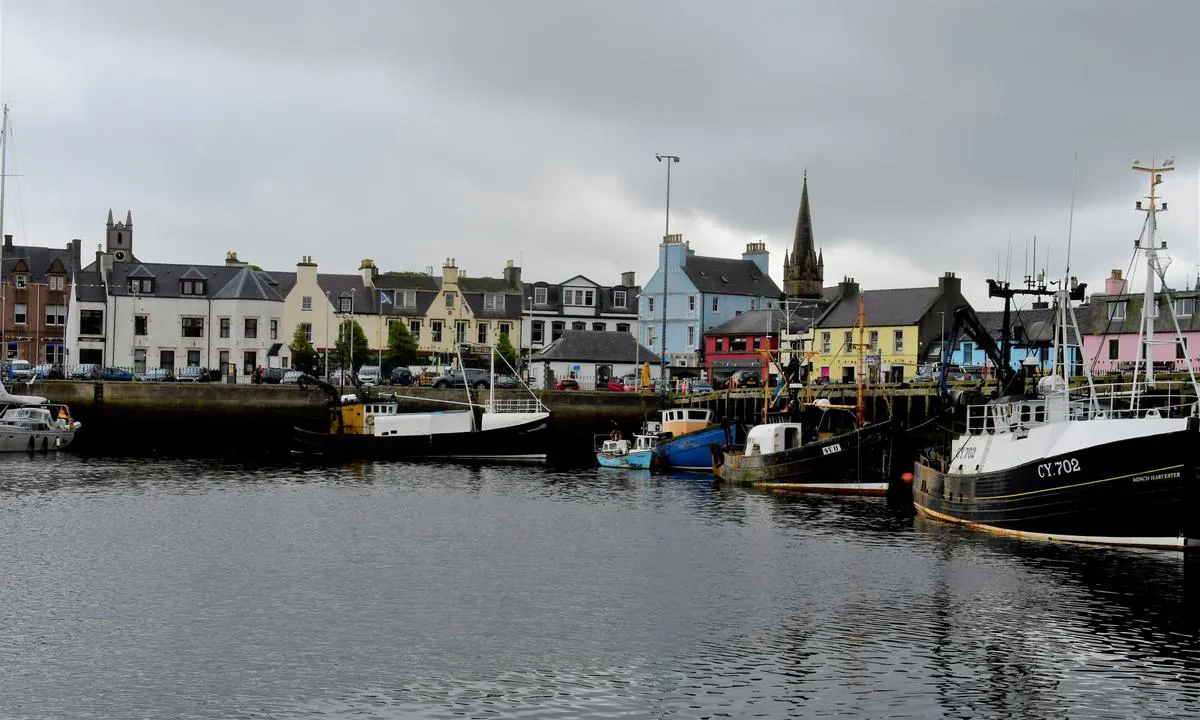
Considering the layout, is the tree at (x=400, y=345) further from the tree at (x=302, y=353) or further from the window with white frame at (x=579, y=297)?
the window with white frame at (x=579, y=297)

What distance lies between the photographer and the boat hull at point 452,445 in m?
79.4

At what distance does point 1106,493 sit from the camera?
38562 millimetres

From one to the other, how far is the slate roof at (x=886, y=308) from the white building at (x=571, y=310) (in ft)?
80.6

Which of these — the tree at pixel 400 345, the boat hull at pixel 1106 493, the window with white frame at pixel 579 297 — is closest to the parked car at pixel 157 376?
the tree at pixel 400 345

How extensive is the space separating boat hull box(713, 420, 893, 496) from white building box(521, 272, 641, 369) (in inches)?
2510

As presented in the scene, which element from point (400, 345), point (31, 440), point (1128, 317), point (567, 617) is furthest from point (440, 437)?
point (567, 617)

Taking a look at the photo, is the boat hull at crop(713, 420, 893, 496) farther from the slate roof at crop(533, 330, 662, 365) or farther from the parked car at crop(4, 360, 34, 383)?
the parked car at crop(4, 360, 34, 383)

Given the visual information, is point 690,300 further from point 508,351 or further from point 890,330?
point 890,330

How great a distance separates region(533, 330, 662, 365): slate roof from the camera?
110312 millimetres

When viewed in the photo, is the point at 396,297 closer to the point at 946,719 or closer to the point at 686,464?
the point at 686,464

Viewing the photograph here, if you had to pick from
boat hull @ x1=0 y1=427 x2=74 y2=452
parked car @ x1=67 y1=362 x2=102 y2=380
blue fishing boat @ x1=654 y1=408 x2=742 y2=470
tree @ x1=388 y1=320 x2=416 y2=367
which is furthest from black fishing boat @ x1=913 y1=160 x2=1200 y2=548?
tree @ x1=388 y1=320 x2=416 y2=367

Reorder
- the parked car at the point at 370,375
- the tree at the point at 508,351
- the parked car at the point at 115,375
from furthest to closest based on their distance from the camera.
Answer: the tree at the point at 508,351, the parked car at the point at 370,375, the parked car at the point at 115,375

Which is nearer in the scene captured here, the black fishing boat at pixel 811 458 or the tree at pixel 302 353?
the black fishing boat at pixel 811 458

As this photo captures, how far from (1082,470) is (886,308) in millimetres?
69407
